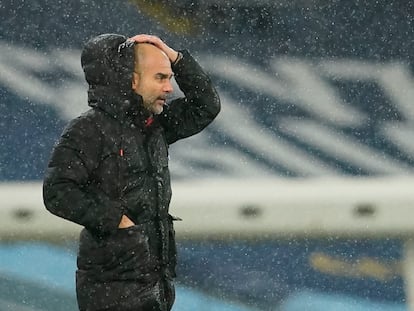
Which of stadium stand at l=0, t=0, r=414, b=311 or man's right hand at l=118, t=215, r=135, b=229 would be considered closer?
man's right hand at l=118, t=215, r=135, b=229

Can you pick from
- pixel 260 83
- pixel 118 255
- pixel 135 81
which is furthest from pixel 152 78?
pixel 260 83

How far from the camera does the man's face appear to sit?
97.5 inches

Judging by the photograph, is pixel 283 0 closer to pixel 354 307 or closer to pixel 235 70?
pixel 235 70

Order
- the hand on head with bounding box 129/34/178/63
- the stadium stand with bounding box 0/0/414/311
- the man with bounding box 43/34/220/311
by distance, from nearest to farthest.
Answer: the man with bounding box 43/34/220/311, the hand on head with bounding box 129/34/178/63, the stadium stand with bounding box 0/0/414/311

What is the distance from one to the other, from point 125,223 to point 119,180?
0.32ft

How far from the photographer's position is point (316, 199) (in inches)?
209


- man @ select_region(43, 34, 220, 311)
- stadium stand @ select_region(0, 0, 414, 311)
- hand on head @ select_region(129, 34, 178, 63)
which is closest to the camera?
man @ select_region(43, 34, 220, 311)

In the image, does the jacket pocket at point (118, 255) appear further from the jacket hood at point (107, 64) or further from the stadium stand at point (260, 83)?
the stadium stand at point (260, 83)

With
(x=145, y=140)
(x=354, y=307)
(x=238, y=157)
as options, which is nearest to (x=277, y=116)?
(x=238, y=157)

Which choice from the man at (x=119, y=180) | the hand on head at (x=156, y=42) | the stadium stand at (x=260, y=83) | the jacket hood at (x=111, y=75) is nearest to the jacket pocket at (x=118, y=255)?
the man at (x=119, y=180)

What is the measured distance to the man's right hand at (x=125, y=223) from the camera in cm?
242

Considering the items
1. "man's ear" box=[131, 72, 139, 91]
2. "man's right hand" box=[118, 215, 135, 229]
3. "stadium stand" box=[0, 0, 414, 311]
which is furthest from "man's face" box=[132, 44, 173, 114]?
"stadium stand" box=[0, 0, 414, 311]

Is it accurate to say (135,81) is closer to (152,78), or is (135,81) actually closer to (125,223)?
(152,78)

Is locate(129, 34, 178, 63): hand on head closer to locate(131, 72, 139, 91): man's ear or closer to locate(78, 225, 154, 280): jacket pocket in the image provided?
locate(131, 72, 139, 91): man's ear
